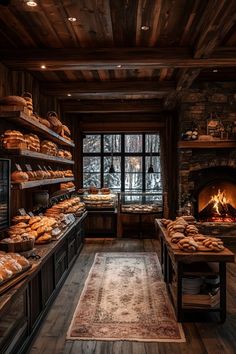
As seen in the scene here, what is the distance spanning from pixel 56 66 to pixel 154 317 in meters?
3.44

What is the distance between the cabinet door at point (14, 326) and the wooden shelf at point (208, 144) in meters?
5.38

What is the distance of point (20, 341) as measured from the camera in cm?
286

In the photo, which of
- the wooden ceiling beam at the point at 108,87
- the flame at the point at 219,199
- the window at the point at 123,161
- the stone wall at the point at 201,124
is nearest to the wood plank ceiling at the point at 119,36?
the wooden ceiling beam at the point at 108,87

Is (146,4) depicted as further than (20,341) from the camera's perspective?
Yes

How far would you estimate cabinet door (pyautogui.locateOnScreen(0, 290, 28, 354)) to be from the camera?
8.33 feet

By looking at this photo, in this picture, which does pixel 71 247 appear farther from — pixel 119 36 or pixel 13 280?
pixel 119 36

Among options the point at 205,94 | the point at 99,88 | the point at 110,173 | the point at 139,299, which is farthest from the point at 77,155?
the point at 139,299

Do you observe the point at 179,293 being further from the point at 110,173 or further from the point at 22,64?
the point at 110,173

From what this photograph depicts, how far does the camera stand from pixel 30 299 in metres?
3.18

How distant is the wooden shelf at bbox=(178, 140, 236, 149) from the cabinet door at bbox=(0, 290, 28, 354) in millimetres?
5375

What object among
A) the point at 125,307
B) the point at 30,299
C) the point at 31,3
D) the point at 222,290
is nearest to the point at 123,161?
the point at 125,307

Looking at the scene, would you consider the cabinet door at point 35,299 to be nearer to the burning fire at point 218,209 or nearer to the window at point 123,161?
the burning fire at point 218,209

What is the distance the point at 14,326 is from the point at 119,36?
133 inches

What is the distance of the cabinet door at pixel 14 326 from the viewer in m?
2.54
